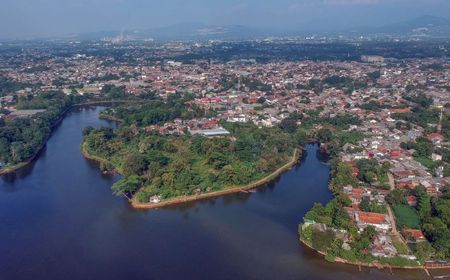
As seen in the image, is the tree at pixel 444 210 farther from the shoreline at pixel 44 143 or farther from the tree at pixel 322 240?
the shoreline at pixel 44 143

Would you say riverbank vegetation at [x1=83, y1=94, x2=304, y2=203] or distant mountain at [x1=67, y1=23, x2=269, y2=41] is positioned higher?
distant mountain at [x1=67, y1=23, x2=269, y2=41]

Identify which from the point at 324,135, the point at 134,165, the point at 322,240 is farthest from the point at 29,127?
the point at 322,240

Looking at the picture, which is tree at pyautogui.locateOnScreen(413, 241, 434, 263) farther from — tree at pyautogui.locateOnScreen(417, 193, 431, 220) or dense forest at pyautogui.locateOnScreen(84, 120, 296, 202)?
dense forest at pyautogui.locateOnScreen(84, 120, 296, 202)

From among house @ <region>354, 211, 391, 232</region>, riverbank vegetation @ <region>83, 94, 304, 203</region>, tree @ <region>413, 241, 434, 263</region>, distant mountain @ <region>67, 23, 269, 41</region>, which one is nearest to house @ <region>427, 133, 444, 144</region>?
riverbank vegetation @ <region>83, 94, 304, 203</region>

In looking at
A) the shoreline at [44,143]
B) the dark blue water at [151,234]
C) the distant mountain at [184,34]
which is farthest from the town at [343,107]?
the distant mountain at [184,34]

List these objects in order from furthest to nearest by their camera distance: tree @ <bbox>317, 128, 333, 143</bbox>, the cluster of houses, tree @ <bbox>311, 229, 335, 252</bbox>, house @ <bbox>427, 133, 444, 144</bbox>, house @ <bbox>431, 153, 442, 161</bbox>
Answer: the cluster of houses < tree @ <bbox>317, 128, 333, 143</bbox> < house @ <bbox>427, 133, 444, 144</bbox> < house @ <bbox>431, 153, 442, 161</bbox> < tree @ <bbox>311, 229, 335, 252</bbox>

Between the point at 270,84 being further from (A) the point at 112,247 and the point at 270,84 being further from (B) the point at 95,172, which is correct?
(A) the point at 112,247
